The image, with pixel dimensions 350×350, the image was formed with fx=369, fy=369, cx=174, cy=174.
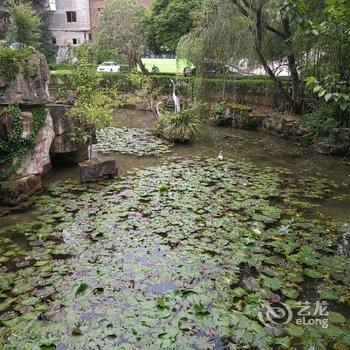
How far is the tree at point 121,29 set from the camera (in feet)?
72.1

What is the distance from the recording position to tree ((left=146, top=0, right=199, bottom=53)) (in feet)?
80.1

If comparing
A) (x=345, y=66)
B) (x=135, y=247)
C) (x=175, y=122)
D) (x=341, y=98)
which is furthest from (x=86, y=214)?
(x=345, y=66)

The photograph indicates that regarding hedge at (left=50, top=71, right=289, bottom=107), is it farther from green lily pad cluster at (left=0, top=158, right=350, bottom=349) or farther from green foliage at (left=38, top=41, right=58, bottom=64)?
green foliage at (left=38, top=41, right=58, bottom=64)

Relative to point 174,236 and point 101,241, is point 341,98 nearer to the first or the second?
point 174,236

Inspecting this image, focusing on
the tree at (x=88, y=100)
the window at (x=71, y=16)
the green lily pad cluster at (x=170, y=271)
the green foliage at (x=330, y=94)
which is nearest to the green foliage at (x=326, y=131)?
the green lily pad cluster at (x=170, y=271)

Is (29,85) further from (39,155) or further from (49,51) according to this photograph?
(49,51)

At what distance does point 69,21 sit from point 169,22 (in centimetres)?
1281

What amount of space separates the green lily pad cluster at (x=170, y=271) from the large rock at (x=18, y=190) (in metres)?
0.36

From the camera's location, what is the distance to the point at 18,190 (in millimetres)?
7262

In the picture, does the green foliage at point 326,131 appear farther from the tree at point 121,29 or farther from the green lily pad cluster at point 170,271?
the tree at point 121,29

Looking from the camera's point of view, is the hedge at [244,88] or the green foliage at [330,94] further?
the hedge at [244,88]

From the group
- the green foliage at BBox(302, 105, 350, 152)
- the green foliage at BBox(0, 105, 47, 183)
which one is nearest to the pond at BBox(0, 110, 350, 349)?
the green foliage at BBox(0, 105, 47, 183)

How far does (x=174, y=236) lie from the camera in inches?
237

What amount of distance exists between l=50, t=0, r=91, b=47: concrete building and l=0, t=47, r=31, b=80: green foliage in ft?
90.3
